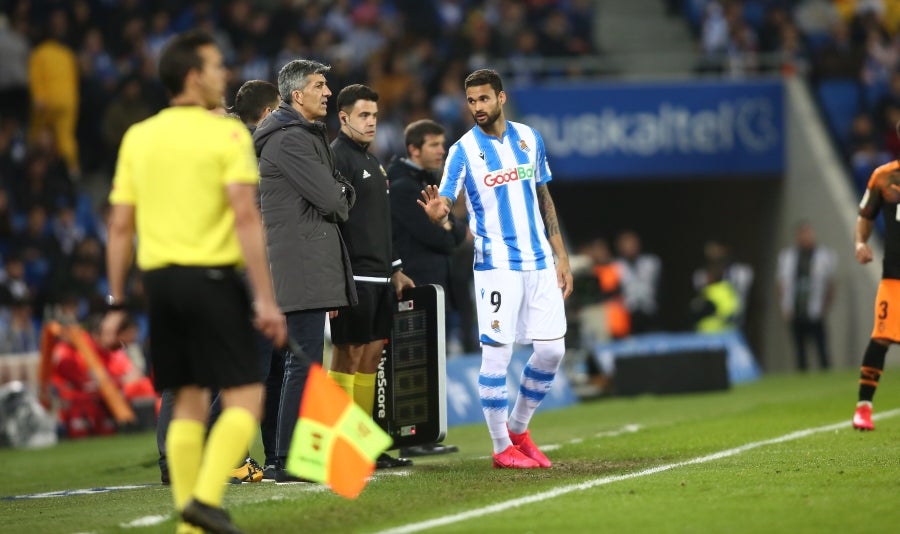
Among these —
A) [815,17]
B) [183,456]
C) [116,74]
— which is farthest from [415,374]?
[815,17]

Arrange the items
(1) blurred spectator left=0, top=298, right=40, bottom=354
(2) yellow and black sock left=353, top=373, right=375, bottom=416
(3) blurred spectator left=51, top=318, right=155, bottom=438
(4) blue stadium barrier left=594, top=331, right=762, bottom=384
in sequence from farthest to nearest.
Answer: (4) blue stadium barrier left=594, top=331, right=762, bottom=384 → (1) blurred spectator left=0, top=298, right=40, bottom=354 → (3) blurred spectator left=51, top=318, right=155, bottom=438 → (2) yellow and black sock left=353, top=373, right=375, bottom=416

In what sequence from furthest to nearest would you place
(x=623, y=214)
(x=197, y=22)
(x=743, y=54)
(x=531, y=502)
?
(x=623, y=214) < (x=743, y=54) < (x=197, y=22) < (x=531, y=502)

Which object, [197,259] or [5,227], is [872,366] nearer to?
[197,259]

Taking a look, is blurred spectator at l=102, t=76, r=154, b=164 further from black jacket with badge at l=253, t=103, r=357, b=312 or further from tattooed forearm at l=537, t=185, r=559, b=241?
black jacket with badge at l=253, t=103, r=357, b=312

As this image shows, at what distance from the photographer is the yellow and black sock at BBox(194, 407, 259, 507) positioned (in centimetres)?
619

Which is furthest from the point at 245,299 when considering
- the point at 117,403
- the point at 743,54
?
the point at 743,54

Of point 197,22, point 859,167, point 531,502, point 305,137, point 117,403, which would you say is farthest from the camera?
point 859,167

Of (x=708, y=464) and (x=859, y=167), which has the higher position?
(x=859, y=167)

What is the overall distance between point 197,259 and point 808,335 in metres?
18.0

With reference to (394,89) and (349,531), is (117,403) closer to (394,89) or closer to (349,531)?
(394,89)

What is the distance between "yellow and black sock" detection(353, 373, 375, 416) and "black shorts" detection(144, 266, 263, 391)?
3064 mm

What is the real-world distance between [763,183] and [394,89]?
7520 millimetres

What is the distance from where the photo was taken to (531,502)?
746 cm

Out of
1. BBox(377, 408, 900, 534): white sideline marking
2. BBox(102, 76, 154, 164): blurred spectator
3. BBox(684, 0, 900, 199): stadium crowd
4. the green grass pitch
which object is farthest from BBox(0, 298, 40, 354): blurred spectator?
BBox(684, 0, 900, 199): stadium crowd
